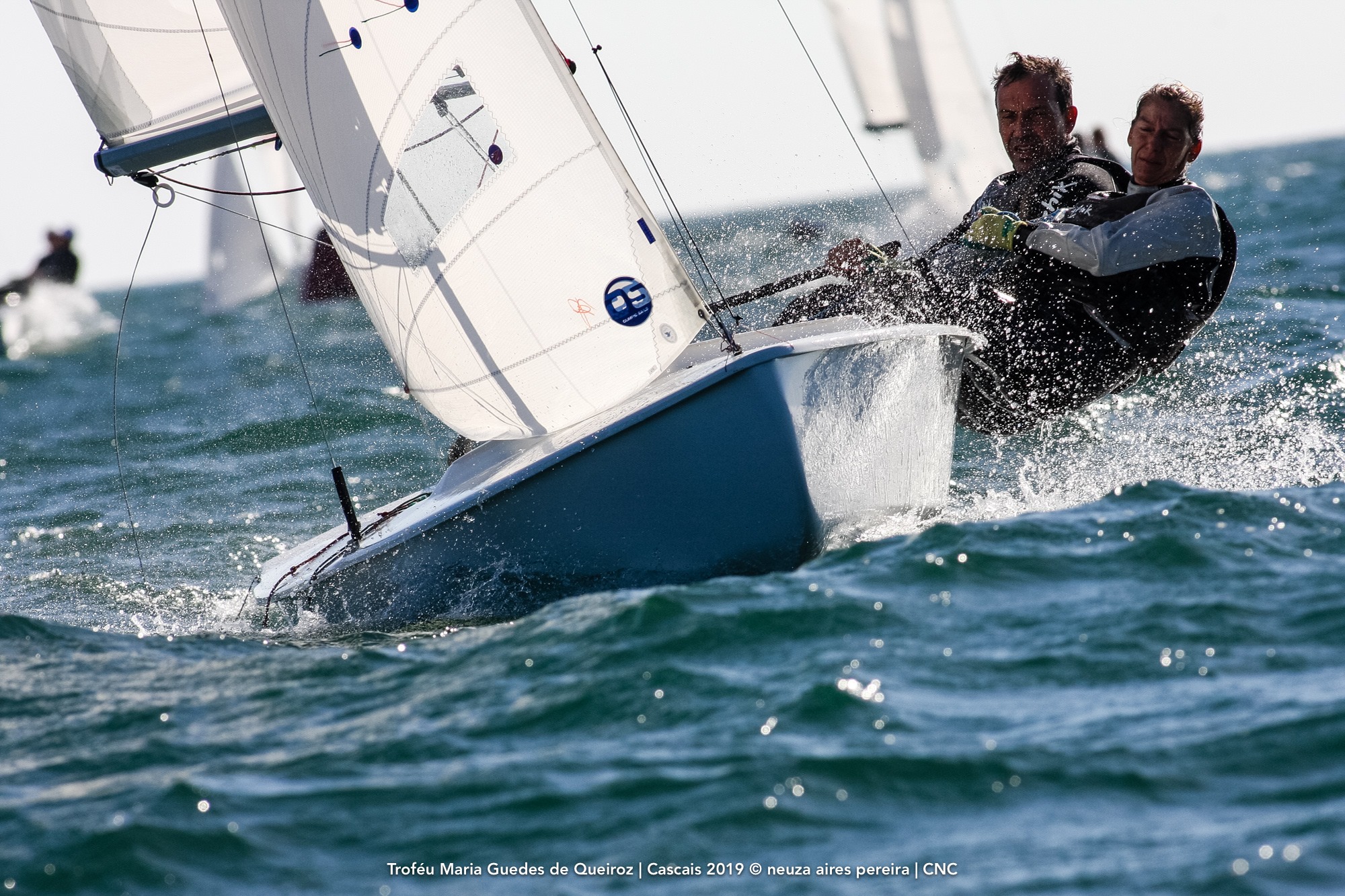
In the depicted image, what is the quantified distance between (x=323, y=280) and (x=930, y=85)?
18135 mm

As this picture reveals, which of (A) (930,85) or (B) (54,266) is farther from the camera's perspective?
(B) (54,266)

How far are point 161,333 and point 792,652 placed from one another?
921 inches

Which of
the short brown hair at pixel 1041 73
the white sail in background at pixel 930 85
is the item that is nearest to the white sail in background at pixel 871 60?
the white sail in background at pixel 930 85

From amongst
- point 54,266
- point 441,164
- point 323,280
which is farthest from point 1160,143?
point 323,280

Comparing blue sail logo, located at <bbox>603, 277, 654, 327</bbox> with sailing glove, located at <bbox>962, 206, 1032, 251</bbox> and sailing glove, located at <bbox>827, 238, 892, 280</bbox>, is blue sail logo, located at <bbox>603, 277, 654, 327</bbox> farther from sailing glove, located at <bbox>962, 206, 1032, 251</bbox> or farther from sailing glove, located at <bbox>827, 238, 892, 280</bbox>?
sailing glove, located at <bbox>962, 206, 1032, 251</bbox>

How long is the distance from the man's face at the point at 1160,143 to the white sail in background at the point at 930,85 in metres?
5.09

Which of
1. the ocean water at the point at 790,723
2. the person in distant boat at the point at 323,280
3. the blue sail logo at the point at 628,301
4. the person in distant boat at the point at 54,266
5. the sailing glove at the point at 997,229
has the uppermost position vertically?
the person in distant boat at the point at 54,266

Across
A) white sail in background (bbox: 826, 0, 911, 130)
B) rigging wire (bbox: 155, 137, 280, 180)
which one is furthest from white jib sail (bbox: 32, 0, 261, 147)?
white sail in background (bbox: 826, 0, 911, 130)

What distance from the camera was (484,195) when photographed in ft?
12.3

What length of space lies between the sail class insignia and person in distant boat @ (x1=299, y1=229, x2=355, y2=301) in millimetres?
20111

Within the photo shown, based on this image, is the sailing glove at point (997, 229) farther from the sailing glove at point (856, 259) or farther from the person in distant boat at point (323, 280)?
the person in distant boat at point (323, 280)

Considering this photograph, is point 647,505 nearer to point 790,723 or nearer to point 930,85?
point 790,723

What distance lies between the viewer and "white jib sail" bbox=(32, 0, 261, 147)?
445cm

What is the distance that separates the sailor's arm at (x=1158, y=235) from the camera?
3695 millimetres
